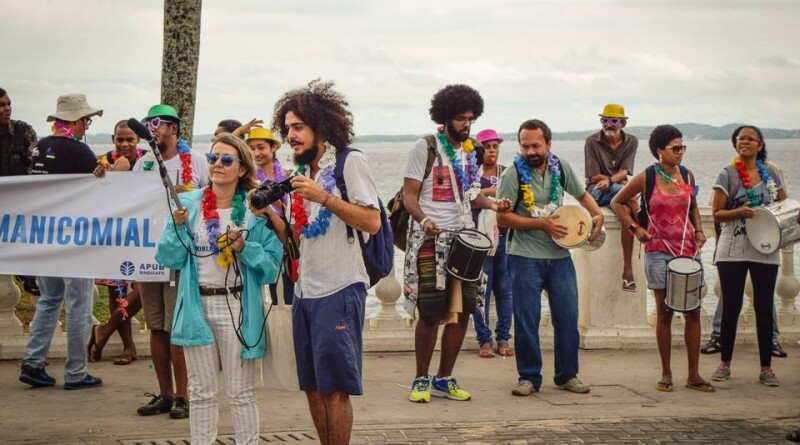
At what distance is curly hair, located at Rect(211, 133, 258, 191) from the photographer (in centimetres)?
685

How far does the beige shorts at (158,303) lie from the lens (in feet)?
26.6

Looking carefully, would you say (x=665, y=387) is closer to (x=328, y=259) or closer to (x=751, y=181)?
(x=751, y=181)

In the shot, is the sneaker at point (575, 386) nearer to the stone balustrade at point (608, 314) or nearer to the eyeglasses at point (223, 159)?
the stone balustrade at point (608, 314)

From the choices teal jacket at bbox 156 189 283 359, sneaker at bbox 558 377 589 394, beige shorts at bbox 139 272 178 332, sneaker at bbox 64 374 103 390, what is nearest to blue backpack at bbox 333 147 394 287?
teal jacket at bbox 156 189 283 359

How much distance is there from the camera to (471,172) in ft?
29.2

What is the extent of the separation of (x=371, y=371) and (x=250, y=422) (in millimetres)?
3291

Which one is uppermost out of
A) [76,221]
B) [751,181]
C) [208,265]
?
[751,181]

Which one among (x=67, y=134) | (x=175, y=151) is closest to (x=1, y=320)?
(x=67, y=134)

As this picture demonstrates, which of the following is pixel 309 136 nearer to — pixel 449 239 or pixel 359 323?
pixel 359 323

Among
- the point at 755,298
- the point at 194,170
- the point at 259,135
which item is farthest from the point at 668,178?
the point at 194,170

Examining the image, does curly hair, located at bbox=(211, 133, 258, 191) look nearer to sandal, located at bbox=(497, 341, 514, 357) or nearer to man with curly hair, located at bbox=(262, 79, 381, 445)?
man with curly hair, located at bbox=(262, 79, 381, 445)

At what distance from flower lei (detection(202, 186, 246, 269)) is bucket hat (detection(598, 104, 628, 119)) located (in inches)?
232

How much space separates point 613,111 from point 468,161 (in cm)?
348

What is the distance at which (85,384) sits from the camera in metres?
8.91
